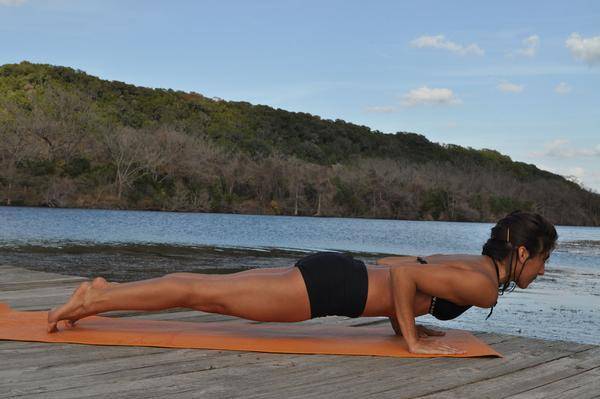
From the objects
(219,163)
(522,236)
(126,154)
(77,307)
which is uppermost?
(219,163)

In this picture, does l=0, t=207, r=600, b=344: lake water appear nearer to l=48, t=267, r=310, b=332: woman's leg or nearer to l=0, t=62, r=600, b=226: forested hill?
l=48, t=267, r=310, b=332: woman's leg

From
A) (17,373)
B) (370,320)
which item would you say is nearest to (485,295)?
(370,320)

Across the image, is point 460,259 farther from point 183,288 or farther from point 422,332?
point 183,288

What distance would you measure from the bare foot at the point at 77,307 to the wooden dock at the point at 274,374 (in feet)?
0.67

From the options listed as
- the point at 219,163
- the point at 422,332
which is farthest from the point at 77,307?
the point at 219,163

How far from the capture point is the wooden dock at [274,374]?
2691 mm

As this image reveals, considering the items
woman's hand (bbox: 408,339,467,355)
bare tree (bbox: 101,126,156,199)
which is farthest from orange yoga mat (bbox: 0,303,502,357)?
bare tree (bbox: 101,126,156,199)

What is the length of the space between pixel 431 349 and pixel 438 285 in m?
0.36

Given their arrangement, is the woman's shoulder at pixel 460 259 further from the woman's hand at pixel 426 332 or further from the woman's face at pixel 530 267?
the woman's hand at pixel 426 332

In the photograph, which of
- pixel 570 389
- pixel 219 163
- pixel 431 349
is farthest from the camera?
pixel 219 163

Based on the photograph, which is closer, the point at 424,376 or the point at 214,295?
the point at 424,376

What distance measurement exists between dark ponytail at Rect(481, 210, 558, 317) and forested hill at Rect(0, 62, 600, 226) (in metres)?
53.6

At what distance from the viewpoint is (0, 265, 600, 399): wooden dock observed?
2.69 m

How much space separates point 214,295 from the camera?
3.46 m
